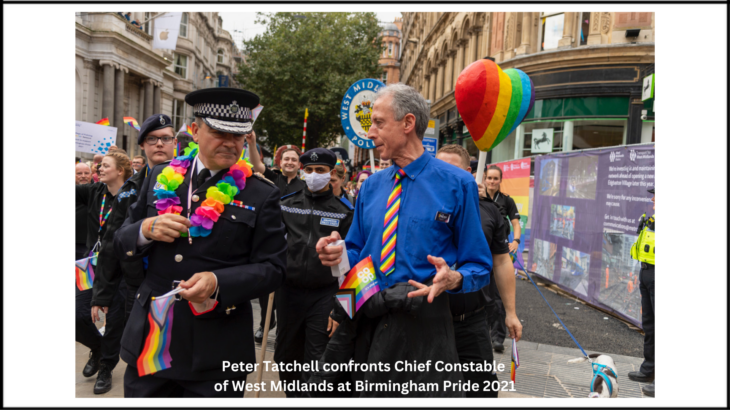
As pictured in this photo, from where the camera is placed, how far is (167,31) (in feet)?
52.4

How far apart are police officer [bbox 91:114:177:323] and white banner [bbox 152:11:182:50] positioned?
1331cm

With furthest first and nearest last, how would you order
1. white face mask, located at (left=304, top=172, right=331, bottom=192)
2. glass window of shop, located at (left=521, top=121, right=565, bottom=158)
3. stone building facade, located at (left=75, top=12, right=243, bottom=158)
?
stone building facade, located at (left=75, top=12, right=243, bottom=158), glass window of shop, located at (left=521, top=121, right=565, bottom=158), white face mask, located at (left=304, top=172, right=331, bottom=192)

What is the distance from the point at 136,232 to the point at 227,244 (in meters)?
0.42

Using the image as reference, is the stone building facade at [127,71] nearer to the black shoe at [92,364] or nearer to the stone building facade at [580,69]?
the stone building facade at [580,69]

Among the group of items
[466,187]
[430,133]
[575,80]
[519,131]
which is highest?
[575,80]

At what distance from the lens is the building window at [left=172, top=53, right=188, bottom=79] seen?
1548 inches

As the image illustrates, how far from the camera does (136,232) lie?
224 centimetres

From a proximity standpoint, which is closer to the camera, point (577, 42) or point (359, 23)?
point (577, 42)

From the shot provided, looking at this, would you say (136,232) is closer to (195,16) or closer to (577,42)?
(577,42)

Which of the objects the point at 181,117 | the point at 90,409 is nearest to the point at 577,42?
the point at 90,409

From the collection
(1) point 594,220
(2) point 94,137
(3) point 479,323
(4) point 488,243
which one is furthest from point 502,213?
(2) point 94,137

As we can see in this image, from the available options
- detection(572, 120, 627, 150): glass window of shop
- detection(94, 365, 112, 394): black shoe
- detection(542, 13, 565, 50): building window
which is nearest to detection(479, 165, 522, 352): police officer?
detection(94, 365, 112, 394): black shoe

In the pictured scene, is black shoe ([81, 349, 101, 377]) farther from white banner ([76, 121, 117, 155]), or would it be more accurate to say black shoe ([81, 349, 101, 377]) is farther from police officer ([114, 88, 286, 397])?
white banner ([76, 121, 117, 155])

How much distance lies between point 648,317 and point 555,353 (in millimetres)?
1111
